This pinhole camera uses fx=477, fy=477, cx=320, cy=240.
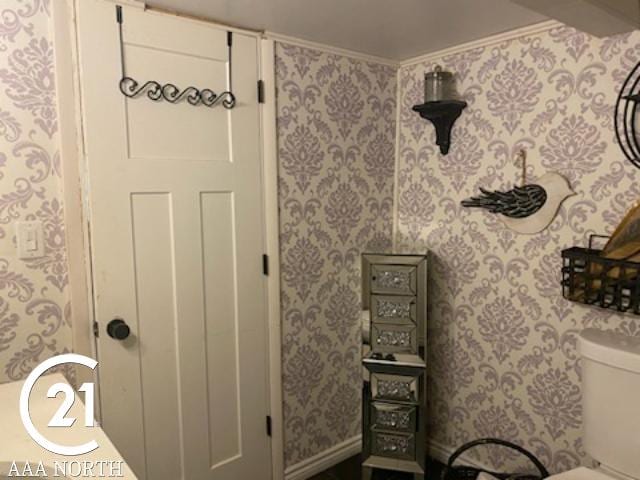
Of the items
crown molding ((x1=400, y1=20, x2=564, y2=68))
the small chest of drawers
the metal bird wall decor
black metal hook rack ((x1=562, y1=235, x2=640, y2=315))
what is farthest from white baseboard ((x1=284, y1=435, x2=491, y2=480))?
crown molding ((x1=400, y1=20, x2=564, y2=68))

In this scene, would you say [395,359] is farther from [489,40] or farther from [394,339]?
[489,40]

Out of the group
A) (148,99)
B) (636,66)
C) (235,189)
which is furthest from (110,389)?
(636,66)

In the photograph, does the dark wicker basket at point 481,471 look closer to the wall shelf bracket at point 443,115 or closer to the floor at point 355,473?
the floor at point 355,473

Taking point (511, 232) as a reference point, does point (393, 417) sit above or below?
below

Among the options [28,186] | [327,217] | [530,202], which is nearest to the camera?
[28,186]

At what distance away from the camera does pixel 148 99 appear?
173 centimetres

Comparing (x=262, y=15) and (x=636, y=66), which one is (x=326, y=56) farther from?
(x=636, y=66)

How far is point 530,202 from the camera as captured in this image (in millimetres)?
1973

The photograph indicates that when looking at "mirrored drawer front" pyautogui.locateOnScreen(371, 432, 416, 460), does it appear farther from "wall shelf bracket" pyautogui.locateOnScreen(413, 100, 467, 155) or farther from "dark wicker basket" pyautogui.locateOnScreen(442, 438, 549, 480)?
"wall shelf bracket" pyautogui.locateOnScreen(413, 100, 467, 155)

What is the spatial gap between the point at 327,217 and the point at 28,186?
4.04ft

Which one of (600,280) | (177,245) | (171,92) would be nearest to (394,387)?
(600,280)

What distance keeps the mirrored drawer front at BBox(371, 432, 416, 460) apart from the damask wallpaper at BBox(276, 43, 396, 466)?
1.01 feet

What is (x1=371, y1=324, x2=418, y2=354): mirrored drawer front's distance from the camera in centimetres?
213

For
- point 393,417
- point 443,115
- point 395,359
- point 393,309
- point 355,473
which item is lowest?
point 355,473
